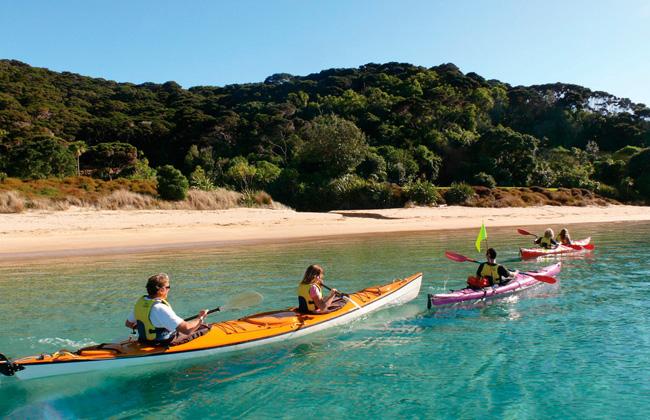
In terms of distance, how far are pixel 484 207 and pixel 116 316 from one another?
26.1 m

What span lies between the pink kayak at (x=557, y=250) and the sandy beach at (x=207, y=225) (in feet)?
27.0

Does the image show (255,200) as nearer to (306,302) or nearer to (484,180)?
(484,180)

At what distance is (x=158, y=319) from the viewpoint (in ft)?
20.2

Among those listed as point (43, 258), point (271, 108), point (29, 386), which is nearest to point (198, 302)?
point (29, 386)

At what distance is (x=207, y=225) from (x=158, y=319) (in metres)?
16.6

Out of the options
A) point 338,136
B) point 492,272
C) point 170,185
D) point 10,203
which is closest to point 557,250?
point 492,272

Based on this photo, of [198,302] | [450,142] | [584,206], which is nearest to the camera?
[198,302]

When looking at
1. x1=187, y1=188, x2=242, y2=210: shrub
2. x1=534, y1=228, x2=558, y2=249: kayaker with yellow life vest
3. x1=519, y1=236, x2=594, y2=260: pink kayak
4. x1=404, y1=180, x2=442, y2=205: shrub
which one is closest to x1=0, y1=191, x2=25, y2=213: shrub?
x1=187, y1=188, x2=242, y2=210: shrub

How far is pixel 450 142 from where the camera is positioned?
44531 mm

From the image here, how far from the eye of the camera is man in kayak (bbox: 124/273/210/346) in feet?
19.9

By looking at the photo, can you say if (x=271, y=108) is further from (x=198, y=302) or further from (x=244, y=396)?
(x=244, y=396)

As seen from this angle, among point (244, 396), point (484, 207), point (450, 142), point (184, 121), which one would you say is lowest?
point (244, 396)

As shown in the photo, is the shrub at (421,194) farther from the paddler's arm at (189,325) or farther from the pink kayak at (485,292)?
the paddler's arm at (189,325)

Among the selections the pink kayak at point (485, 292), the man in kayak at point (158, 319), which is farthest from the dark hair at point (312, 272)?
the pink kayak at point (485, 292)
